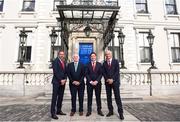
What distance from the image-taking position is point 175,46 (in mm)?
19141

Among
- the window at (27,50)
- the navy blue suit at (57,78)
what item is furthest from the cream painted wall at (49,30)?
the navy blue suit at (57,78)

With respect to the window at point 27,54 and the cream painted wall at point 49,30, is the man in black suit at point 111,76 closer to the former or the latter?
the cream painted wall at point 49,30

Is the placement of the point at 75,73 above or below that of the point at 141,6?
below

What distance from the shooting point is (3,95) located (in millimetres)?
12797

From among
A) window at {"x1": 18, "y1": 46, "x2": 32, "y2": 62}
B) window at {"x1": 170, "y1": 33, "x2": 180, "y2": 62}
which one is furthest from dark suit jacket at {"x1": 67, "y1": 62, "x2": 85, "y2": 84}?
window at {"x1": 170, "y1": 33, "x2": 180, "y2": 62}

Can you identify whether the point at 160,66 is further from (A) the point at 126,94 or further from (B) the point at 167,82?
(A) the point at 126,94

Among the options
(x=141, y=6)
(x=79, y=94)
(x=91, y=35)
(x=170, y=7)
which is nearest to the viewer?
(x=79, y=94)

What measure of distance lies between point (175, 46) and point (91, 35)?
27.2ft

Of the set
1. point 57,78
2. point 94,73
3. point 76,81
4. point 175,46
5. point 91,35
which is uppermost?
point 91,35

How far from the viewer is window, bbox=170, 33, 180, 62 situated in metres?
18.9

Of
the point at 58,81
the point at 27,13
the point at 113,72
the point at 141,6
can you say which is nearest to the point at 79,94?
the point at 58,81

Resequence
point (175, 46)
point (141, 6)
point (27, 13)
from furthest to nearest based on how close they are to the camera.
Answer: point (141, 6)
point (175, 46)
point (27, 13)

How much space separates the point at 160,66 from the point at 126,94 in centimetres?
815

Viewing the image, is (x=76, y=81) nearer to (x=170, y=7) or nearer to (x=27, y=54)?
(x=27, y=54)
